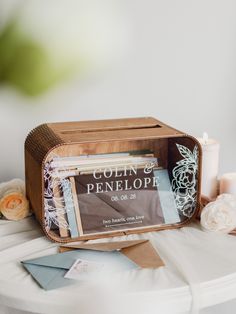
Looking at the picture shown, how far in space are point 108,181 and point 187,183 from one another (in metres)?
0.19

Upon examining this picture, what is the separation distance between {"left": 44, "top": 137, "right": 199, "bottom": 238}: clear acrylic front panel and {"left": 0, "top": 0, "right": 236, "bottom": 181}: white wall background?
39 centimetres

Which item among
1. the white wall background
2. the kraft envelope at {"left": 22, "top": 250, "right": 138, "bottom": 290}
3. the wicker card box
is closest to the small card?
the kraft envelope at {"left": 22, "top": 250, "right": 138, "bottom": 290}

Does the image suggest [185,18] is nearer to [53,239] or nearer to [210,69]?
[210,69]

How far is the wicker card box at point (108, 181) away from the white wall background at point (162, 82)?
0.34 meters

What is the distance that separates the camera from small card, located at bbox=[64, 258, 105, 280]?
855mm

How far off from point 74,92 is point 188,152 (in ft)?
1.73

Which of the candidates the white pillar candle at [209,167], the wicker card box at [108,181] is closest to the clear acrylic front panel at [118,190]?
the wicker card box at [108,181]

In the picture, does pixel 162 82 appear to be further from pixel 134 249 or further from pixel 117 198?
pixel 134 249

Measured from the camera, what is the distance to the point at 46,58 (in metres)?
0.26

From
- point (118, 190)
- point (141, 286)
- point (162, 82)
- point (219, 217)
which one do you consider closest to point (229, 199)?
point (219, 217)

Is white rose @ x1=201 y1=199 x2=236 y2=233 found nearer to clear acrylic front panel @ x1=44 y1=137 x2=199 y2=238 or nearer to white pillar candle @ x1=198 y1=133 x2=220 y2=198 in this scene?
clear acrylic front panel @ x1=44 y1=137 x2=199 y2=238

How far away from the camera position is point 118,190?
42.3 inches

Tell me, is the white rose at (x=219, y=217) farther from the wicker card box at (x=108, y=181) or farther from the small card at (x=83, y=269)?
the small card at (x=83, y=269)

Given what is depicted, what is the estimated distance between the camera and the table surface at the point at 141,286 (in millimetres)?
801
